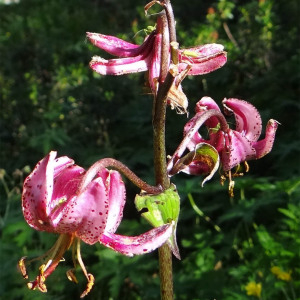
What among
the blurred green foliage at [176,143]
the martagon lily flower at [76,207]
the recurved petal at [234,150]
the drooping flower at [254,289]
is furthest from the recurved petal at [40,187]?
the drooping flower at [254,289]

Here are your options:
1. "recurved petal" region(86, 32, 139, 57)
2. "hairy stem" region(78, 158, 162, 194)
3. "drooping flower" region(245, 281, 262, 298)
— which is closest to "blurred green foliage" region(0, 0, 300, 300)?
"drooping flower" region(245, 281, 262, 298)

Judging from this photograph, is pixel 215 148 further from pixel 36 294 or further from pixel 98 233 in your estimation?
pixel 36 294

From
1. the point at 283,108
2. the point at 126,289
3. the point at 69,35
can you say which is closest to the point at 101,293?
the point at 126,289

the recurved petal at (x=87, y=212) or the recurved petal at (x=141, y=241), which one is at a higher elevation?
the recurved petal at (x=87, y=212)

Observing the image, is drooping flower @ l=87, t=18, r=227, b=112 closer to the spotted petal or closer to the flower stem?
the flower stem

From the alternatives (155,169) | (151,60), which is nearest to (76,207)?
(155,169)

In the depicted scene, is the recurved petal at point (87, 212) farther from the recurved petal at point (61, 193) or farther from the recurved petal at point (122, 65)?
the recurved petal at point (122, 65)
